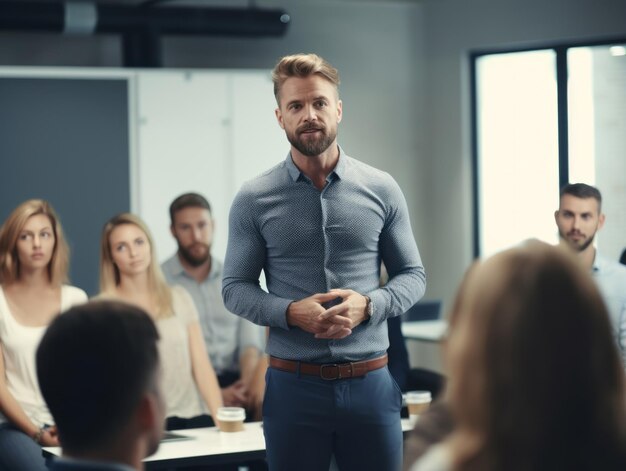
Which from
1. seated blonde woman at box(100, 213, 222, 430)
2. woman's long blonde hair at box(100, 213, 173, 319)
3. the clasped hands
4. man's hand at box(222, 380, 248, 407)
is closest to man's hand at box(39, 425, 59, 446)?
seated blonde woman at box(100, 213, 222, 430)

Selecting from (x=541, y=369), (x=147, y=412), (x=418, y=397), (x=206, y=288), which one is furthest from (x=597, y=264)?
(x=541, y=369)

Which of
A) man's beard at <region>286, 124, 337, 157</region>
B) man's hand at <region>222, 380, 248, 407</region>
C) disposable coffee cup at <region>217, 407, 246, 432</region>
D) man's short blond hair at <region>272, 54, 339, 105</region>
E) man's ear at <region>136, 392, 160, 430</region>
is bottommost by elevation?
man's hand at <region>222, 380, 248, 407</region>

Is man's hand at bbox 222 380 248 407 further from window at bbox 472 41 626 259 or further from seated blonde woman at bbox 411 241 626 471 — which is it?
seated blonde woman at bbox 411 241 626 471

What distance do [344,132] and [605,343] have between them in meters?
6.19

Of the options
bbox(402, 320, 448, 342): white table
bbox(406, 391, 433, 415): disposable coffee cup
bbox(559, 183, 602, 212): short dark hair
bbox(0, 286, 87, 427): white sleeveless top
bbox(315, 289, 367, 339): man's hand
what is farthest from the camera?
bbox(402, 320, 448, 342): white table

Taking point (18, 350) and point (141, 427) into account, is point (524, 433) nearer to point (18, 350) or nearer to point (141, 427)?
point (141, 427)

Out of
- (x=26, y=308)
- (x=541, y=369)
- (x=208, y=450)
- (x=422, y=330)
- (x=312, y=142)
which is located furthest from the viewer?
(x=422, y=330)

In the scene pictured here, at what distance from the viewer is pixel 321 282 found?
2688 mm

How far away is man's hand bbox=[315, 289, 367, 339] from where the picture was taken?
256 centimetres

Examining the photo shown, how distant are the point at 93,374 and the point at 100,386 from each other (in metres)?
0.02

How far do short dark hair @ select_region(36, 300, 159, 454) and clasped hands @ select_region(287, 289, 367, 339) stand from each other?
1116 millimetres

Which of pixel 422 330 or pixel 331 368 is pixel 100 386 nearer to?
pixel 331 368

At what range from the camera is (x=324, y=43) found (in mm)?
7230

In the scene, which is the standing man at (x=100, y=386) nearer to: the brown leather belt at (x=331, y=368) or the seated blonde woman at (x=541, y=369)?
the seated blonde woman at (x=541, y=369)
